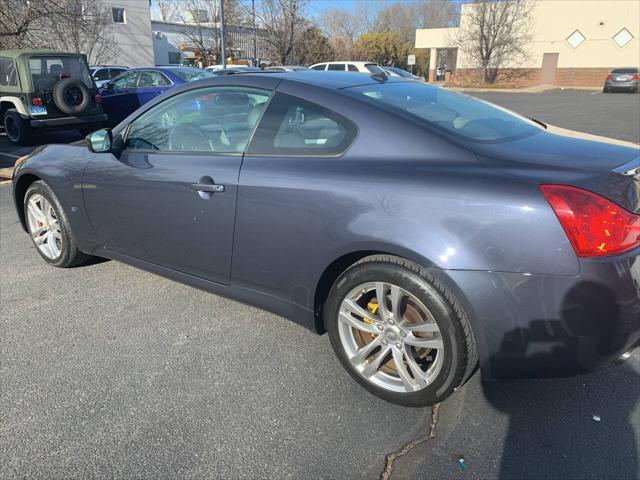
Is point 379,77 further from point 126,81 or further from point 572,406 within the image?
point 126,81

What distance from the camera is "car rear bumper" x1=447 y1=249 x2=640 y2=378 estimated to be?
6.46ft

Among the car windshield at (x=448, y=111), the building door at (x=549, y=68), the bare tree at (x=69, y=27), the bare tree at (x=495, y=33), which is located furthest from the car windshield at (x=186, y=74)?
the building door at (x=549, y=68)

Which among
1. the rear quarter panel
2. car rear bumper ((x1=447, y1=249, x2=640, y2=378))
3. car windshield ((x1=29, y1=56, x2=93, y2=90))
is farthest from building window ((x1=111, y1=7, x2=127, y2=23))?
car rear bumper ((x1=447, y1=249, x2=640, y2=378))

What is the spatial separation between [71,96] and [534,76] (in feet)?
134

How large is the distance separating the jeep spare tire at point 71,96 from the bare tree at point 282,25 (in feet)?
70.2

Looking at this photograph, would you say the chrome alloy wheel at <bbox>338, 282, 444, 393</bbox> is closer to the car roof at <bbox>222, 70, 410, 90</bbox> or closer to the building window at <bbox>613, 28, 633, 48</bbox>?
the car roof at <bbox>222, 70, 410, 90</bbox>

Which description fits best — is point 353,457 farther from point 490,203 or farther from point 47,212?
point 47,212

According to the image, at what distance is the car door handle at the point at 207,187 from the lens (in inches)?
110

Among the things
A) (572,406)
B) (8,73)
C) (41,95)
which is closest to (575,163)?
(572,406)

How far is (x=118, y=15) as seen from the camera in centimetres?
3606

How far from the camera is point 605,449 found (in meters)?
2.17

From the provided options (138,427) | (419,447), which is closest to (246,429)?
(138,427)

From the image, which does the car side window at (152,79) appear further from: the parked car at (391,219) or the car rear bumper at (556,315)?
the car rear bumper at (556,315)

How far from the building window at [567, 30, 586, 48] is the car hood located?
44.2 meters
